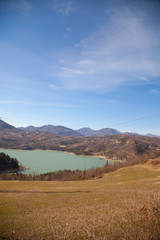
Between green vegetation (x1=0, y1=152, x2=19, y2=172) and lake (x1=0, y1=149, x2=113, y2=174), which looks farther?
lake (x1=0, y1=149, x2=113, y2=174)

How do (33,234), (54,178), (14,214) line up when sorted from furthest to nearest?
(54,178), (14,214), (33,234)

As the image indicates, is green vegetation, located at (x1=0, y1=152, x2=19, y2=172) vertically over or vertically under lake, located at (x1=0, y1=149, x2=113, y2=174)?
over

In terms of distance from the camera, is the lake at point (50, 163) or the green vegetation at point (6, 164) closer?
the green vegetation at point (6, 164)

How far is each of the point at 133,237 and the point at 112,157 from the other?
174874 millimetres

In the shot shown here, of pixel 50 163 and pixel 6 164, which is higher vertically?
pixel 6 164

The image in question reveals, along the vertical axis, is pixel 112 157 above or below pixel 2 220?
below

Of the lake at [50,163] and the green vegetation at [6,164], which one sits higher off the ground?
the green vegetation at [6,164]

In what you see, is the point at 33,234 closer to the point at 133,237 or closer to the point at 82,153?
the point at 133,237

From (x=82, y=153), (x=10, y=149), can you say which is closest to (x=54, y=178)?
(x=82, y=153)

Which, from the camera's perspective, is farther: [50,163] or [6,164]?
[50,163]

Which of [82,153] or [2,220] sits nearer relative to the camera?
[2,220]

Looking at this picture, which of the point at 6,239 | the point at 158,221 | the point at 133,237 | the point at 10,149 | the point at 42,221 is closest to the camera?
the point at 133,237

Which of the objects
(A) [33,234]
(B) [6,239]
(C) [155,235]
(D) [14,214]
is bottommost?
(D) [14,214]

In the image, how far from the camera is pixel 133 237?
3.13 m
